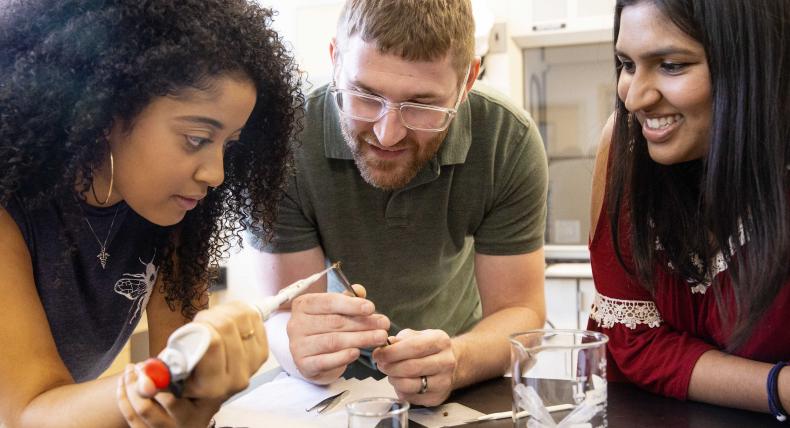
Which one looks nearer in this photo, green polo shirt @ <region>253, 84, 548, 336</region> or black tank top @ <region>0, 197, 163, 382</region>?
black tank top @ <region>0, 197, 163, 382</region>

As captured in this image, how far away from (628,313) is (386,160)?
0.58 metres

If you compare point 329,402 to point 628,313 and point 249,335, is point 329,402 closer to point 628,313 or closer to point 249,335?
point 249,335

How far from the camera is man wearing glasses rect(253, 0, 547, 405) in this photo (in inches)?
50.3

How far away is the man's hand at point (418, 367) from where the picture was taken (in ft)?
3.96

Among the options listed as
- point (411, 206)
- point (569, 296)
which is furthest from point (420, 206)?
point (569, 296)

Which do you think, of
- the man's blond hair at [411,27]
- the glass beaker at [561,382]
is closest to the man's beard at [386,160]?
the man's blond hair at [411,27]

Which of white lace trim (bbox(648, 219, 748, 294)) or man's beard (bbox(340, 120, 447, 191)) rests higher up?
man's beard (bbox(340, 120, 447, 191))

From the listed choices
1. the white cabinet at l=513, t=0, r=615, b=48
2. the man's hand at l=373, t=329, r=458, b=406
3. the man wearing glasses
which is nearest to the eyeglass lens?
the man wearing glasses

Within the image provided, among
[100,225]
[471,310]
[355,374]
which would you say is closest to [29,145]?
[100,225]

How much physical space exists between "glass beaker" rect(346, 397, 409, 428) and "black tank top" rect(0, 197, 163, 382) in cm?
55

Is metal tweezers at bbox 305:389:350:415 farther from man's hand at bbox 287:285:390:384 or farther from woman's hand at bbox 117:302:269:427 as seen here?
woman's hand at bbox 117:302:269:427

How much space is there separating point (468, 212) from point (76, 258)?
86 centimetres

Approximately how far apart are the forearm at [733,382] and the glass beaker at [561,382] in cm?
38

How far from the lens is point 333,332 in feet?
4.06
